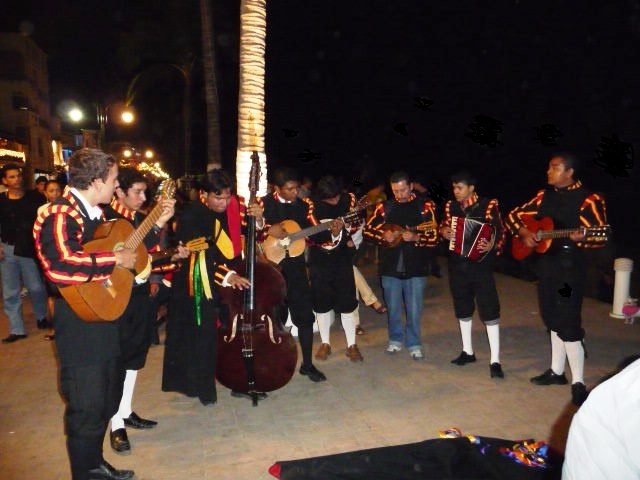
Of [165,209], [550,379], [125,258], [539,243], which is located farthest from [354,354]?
[125,258]

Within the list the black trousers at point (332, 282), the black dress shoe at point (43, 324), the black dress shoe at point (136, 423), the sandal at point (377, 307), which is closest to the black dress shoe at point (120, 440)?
the black dress shoe at point (136, 423)

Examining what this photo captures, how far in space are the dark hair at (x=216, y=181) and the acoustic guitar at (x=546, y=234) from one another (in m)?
3.09

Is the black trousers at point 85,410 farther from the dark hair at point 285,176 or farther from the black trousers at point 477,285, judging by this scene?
the black trousers at point 477,285

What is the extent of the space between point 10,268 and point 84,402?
4.79m

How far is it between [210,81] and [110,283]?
30.8 ft

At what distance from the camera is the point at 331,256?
19.1ft

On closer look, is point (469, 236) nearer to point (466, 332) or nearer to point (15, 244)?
point (466, 332)

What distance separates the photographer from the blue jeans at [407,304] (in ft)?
20.3

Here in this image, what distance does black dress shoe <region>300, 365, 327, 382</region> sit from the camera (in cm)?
558

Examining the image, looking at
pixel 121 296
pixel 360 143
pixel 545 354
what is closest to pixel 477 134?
pixel 360 143

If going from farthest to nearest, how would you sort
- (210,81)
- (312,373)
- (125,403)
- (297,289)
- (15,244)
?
(210,81), (15,244), (312,373), (297,289), (125,403)

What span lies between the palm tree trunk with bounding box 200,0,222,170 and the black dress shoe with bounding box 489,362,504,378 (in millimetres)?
7006

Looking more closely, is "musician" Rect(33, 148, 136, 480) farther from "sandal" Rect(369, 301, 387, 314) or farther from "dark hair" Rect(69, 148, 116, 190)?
"sandal" Rect(369, 301, 387, 314)

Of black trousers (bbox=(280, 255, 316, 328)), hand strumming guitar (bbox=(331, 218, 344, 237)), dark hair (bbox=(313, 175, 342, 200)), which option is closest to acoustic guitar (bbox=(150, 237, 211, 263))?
black trousers (bbox=(280, 255, 316, 328))
